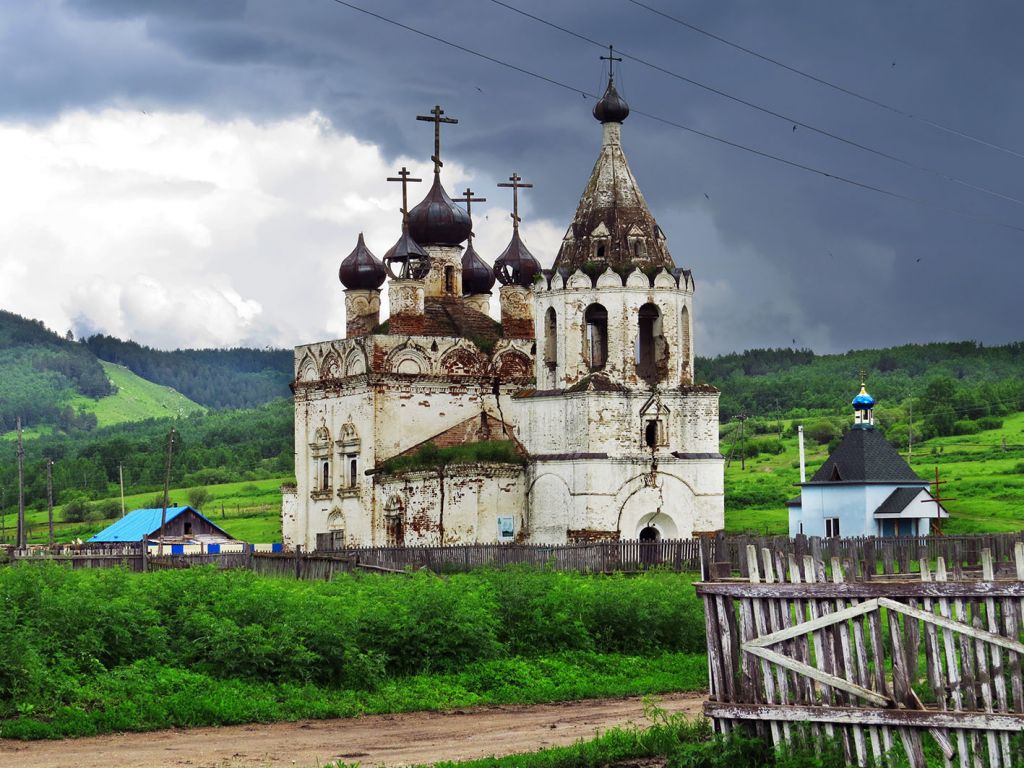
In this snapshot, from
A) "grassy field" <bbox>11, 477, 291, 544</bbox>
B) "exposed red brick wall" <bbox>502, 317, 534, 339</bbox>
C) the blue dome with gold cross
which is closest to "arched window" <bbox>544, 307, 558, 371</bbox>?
"exposed red brick wall" <bbox>502, 317, 534, 339</bbox>

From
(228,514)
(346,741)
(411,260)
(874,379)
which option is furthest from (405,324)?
(874,379)

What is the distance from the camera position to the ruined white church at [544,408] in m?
36.9

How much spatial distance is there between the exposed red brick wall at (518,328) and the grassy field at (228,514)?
29.3 meters

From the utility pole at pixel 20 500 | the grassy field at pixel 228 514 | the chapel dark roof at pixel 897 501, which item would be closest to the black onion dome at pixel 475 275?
the chapel dark roof at pixel 897 501

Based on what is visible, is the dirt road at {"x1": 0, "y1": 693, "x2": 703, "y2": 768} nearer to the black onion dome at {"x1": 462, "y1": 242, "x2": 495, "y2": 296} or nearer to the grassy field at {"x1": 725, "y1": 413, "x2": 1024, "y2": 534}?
the black onion dome at {"x1": 462, "y1": 242, "x2": 495, "y2": 296}

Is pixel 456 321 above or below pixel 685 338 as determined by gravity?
above

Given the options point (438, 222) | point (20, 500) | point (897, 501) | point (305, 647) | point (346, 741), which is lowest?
point (346, 741)

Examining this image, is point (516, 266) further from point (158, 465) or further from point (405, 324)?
point (158, 465)

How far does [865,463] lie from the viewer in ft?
144

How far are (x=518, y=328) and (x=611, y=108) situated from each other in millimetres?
6984

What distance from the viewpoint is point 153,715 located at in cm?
1636

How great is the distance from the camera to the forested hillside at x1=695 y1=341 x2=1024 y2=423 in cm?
9550

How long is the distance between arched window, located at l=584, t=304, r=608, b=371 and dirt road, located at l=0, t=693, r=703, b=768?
65.6ft

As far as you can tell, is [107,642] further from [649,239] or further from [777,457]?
[777,457]
